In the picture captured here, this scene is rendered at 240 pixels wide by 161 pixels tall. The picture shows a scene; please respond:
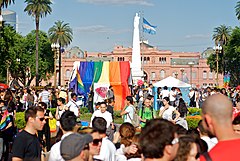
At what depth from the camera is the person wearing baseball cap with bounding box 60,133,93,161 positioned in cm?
428

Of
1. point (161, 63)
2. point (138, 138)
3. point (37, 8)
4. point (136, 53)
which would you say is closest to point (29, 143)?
point (138, 138)

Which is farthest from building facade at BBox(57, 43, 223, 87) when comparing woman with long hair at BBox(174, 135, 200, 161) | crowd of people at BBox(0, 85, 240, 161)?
woman with long hair at BBox(174, 135, 200, 161)

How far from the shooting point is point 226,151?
358cm

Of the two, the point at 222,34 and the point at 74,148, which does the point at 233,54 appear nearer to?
the point at 222,34

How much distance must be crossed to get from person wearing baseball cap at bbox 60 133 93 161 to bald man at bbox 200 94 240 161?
45.1 inches

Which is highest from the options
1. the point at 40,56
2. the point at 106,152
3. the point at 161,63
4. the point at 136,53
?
the point at 161,63

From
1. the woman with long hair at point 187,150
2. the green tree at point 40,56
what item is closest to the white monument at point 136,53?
the green tree at point 40,56

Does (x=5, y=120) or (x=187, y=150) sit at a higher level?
(x=187, y=150)

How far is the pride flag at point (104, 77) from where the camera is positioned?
28.5 m

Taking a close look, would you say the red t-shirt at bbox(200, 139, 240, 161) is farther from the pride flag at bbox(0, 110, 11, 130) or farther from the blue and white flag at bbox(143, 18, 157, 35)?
the blue and white flag at bbox(143, 18, 157, 35)

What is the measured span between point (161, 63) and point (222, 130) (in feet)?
386

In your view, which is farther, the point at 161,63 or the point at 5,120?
the point at 161,63

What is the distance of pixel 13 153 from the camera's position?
5.89 metres

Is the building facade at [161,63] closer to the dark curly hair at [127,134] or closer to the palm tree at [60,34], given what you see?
the palm tree at [60,34]
